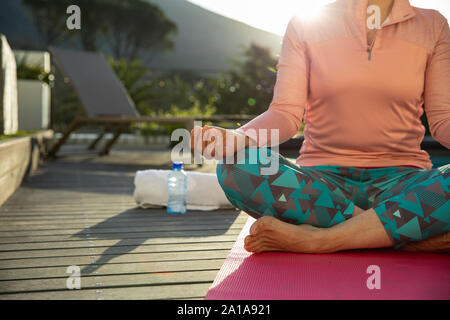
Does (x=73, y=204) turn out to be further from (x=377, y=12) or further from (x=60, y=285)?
(x=377, y=12)

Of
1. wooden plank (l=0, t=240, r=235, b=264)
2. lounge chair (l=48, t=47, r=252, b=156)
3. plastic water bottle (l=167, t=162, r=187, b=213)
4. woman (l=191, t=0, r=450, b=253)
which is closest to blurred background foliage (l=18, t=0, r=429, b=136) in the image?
lounge chair (l=48, t=47, r=252, b=156)

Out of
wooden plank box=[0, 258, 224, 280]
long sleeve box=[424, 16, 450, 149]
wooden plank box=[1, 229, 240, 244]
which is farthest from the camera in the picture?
wooden plank box=[1, 229, 240, 244]

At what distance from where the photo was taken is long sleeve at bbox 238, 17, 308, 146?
5.14ft

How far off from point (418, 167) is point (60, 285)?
1154 mm

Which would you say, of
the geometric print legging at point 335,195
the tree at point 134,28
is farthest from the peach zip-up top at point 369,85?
the tree at point 134,28

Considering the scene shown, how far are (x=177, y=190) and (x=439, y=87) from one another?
4.25ft

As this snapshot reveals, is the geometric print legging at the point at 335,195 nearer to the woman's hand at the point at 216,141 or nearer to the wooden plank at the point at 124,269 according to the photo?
the woman's hand at the point at 216,141

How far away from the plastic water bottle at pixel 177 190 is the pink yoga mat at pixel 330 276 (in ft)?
3.11

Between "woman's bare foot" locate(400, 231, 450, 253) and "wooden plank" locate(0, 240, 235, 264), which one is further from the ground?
"woman's bare foot" locate(400, 231, 450, 253)

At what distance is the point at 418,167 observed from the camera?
1.68 meters

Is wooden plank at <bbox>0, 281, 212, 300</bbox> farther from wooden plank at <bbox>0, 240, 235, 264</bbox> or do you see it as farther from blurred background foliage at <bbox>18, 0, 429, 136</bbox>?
blurred background foliage at <bbox>18, 0, 429, 136</bbox>

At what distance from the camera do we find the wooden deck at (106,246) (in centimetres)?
119

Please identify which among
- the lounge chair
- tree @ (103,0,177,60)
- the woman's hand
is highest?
the woman's hand

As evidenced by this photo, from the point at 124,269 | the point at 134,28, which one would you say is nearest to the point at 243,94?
the point at 124,269
